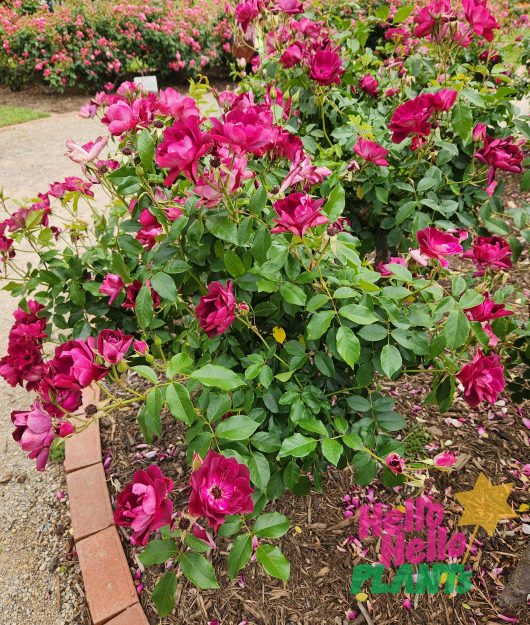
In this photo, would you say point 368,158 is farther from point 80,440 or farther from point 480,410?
point 80,440

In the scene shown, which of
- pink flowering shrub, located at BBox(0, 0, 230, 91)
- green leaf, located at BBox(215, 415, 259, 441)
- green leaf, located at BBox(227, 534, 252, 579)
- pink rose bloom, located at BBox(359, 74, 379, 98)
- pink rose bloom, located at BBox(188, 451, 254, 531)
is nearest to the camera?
pink rose bloom, located at BBox(188, 451, 254, 531)

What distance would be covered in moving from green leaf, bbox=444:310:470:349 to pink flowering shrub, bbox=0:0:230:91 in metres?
7.17

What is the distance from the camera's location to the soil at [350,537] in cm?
151

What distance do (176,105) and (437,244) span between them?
2.32 feet

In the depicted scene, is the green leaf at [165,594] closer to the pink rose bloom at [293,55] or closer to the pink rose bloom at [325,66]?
the pink rose bloom at [325,66]

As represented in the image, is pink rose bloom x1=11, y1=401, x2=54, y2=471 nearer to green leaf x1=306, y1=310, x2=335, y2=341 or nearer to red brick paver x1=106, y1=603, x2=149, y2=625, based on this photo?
green leaf x1=306, y1=310, x2=335, y2=341

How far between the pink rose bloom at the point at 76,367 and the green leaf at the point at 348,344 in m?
0.51

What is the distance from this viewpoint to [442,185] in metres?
1.68

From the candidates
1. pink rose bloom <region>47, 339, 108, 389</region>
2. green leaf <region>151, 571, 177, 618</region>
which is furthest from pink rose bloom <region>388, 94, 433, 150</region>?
green leaf <region>151, 571, 177, 618</region>

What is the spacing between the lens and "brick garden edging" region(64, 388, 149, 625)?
1507 millimetres

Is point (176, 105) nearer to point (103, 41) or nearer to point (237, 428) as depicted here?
point (237, 428)

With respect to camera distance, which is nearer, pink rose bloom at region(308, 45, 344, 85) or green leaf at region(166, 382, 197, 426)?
green leaf at region(166, 382, 197, 426)

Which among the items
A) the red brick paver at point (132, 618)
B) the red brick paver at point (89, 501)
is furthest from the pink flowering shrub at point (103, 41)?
the red brick paver at point (132, 618)

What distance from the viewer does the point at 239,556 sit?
A: 3.04 ft
